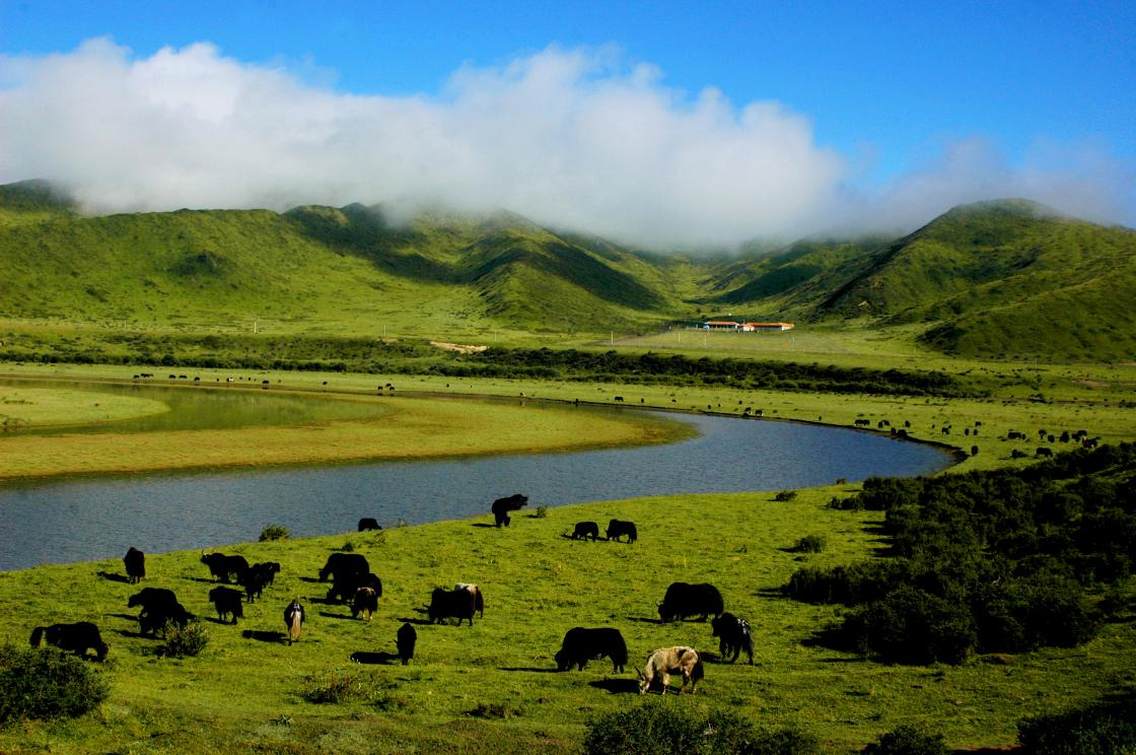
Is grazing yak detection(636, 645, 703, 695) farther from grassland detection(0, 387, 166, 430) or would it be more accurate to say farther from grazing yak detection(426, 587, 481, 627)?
grassland detection(0, 387, 166, 430)

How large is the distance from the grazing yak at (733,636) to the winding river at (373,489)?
21.6 m

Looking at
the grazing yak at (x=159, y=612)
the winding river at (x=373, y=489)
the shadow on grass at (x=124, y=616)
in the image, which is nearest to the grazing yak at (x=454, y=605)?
the grazing yak at (x=159, y=612)

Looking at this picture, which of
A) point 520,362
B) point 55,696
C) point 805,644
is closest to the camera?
point 55,696

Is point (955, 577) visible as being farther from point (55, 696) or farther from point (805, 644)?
point (55, 696)

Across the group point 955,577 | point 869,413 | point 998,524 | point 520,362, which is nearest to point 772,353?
point 520,362

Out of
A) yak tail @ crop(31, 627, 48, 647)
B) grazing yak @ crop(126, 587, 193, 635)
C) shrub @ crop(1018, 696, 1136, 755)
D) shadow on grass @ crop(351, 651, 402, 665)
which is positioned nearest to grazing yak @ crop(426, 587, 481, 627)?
shadow on grass @ crop(351, 651, 402, 665)

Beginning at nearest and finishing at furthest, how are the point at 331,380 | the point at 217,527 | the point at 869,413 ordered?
1. the point at 217,527
2. the point at 869,413
3. the point at 331,380

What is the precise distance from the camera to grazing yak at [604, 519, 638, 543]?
35.9 m

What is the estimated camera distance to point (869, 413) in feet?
326

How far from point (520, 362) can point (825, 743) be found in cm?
15085

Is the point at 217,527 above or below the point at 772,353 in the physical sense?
below

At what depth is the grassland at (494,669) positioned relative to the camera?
15.3 metres

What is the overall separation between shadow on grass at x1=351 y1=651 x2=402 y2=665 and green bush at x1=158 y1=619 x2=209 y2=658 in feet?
10.8

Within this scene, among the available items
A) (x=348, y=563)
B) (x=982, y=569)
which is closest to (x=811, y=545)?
(x=982, y=569)
